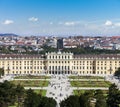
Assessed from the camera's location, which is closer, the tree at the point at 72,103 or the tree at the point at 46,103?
the tree at the point at 46,103

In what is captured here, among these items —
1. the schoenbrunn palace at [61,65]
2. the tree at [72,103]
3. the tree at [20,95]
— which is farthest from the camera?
the schoenbrunn palace at [61,65]

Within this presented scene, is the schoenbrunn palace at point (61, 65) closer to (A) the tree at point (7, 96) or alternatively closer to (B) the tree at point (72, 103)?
(A) the tree at point (7, 96)

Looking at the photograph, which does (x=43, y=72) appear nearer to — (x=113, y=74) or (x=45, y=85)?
(x=113, y=74)

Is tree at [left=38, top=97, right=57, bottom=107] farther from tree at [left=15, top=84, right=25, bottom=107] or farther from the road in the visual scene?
the road

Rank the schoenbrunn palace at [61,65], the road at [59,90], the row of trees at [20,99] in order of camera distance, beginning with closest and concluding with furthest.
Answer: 1. the row of trees at [20,99]
2. the road at [59,90]
3. the schoenbrunn palace at [61,65]

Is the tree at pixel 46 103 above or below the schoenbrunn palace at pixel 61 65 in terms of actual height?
above

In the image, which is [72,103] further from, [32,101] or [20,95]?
[20,95]

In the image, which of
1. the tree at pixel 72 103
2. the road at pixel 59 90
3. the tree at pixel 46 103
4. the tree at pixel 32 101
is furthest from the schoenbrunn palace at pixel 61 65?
the tree at pixel 46 103
